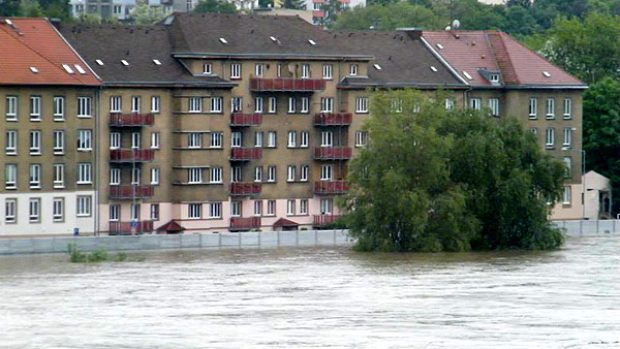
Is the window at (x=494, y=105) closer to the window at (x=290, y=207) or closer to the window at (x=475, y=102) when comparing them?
the window at (x=475, y=102)

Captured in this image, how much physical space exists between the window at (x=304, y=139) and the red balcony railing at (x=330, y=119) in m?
0.68

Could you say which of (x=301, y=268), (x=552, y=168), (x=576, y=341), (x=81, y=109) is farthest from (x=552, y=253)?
(x=576, y=341)

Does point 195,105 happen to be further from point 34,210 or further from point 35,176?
point 34,210

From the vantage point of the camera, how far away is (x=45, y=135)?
128000 millimetres

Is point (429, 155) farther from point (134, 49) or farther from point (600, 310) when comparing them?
point (600, 310)

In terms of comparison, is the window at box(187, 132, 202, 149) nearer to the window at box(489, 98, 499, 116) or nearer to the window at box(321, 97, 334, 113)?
the window at box(321, 97, 334, 113)

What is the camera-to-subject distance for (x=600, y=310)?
92.3 m

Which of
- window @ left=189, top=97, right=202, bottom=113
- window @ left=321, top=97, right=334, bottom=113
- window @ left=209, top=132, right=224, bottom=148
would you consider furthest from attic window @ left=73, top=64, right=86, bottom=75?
window @ left=321, top=97, right=334, bottom=113

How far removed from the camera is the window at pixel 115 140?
131500 millimetres

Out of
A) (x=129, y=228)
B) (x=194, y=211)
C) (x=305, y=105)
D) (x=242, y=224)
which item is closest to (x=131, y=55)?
(x=194, y=211)

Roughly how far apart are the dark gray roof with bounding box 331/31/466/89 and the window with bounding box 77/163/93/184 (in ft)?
48.1

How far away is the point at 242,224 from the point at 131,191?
6368 mm

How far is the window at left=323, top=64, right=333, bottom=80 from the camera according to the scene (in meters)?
138

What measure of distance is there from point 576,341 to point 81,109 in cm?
5098
